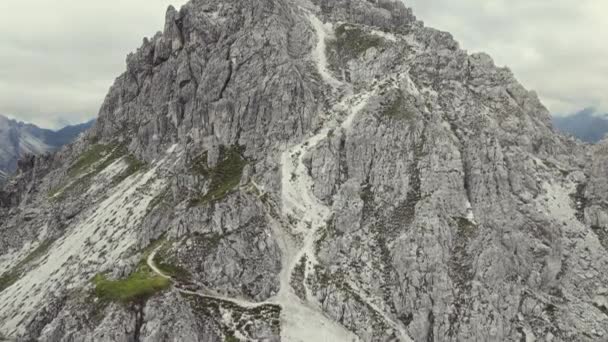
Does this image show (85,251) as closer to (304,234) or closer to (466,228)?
(304,234)

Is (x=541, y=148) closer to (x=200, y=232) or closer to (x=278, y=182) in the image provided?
(x=278, y=182)

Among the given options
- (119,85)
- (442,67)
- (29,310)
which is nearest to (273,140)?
(442,67)

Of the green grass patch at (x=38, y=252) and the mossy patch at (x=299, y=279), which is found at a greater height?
the mossy patch at (x=299, y=279)

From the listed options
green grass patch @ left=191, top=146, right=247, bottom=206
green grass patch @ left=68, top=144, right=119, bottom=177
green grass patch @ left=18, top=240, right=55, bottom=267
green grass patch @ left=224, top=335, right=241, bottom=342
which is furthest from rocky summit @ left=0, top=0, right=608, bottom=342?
green grass patch @ left=68, top=144, right=119, bottom=177

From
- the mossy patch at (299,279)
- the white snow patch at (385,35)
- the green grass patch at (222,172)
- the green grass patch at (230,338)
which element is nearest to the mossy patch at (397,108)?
the white snow patch at (385,35)

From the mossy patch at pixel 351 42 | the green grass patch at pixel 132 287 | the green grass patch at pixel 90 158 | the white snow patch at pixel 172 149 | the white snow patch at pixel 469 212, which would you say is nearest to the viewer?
the green grass patch at pixel 132 287

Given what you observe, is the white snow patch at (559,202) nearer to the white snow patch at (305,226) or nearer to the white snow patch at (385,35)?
the white snow patch at (305,226)
